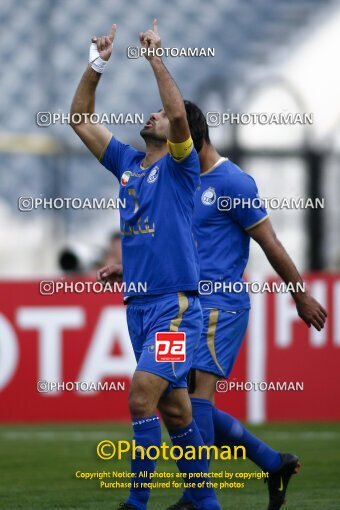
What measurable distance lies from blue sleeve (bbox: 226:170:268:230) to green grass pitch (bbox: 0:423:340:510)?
1549mm

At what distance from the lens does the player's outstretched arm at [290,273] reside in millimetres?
6449

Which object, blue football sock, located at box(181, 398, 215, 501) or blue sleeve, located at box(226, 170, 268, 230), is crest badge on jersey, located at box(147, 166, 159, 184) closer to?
blue sleeve, located at box(226, 170, 268, 230)

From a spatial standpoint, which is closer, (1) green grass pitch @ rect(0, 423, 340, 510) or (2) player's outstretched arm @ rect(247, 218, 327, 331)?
(2) player's outstretched arm @ rect(247, 218, 327, 331)

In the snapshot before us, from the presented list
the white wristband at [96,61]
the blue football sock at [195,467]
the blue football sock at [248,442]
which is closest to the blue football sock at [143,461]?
the blue football sock at [195,467]

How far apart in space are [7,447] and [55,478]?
186 centimetres

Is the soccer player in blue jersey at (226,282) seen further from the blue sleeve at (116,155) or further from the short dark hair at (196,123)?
the blue sleeve at (116,155)

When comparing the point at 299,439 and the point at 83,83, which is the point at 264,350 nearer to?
the point at 299,439

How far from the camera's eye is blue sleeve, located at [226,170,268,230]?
6570 mm

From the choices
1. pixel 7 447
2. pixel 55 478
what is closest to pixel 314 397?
pixel 7 447

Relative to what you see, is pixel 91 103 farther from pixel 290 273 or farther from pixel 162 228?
pixel 290 273

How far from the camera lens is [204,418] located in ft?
21.5

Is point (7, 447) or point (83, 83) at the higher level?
point (83, 83)

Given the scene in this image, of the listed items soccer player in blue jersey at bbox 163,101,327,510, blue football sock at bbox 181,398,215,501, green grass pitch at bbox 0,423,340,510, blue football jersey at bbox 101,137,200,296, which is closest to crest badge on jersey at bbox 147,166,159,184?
blue football jersey at bbox 101,137,200,296

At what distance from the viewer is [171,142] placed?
5.79m
